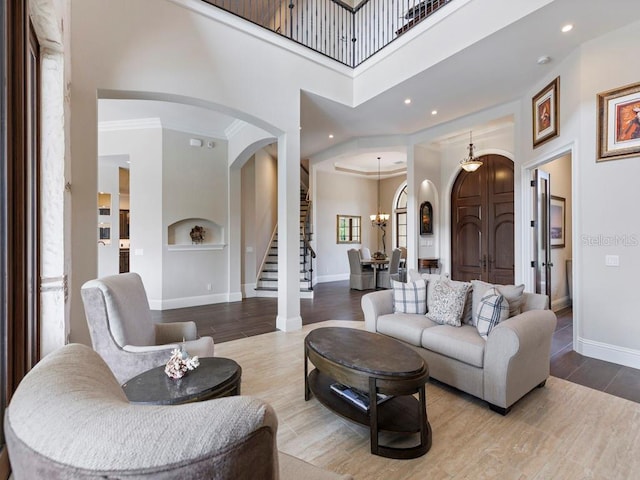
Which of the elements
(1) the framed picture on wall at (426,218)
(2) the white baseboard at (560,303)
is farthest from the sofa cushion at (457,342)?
(1) the framed picture on wall at (426,218)

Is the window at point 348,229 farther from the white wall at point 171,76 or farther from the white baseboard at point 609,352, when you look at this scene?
the white baseboard at point 609,352

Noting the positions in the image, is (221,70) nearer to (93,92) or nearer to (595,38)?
(93,92)

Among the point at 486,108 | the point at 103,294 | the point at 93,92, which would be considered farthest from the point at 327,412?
the point at 486,108

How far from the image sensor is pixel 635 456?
6.26 ft

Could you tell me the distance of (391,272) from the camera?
7.91 meters

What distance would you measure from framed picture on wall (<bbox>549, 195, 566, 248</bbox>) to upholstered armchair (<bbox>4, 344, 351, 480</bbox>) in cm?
658

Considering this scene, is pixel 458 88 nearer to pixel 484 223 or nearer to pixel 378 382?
pixel 484 223

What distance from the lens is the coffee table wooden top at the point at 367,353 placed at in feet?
6.40

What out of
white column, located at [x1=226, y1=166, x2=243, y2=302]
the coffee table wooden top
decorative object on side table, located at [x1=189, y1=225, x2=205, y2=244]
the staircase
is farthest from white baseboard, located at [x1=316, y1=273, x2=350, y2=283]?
the coffee table wooden top

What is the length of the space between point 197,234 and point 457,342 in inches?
215

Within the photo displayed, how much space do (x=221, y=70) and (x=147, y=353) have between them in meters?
3.54

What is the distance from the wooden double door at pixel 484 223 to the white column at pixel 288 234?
422cm

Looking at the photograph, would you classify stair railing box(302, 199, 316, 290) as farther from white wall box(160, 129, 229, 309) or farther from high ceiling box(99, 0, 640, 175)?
high ceiling box(99, 0, 640, 175)

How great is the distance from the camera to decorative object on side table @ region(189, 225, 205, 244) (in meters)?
6.35
